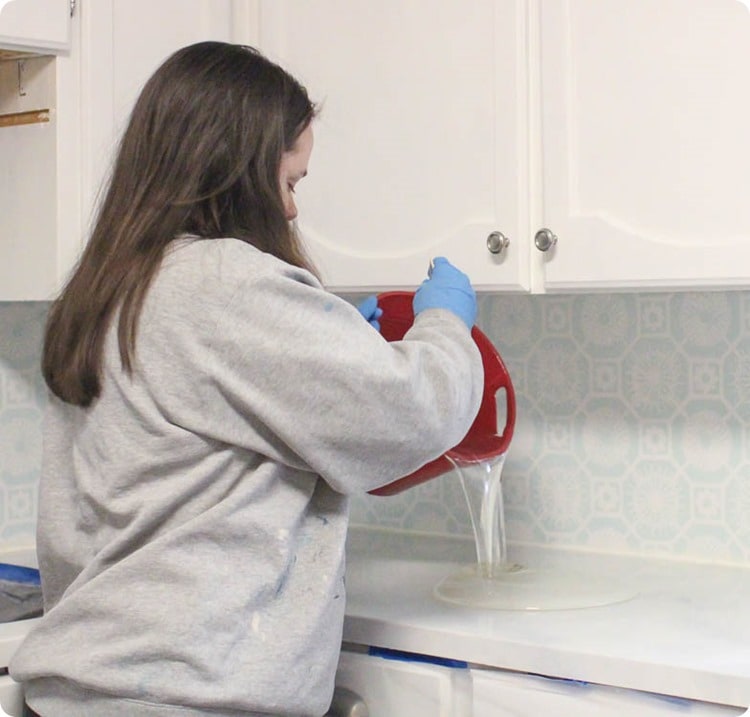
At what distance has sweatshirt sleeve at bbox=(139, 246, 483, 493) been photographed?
47.3 inches

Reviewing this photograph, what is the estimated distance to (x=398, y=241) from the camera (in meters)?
1.75

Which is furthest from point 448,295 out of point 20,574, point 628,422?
point 20,574

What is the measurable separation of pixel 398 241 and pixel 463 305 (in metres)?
0.38

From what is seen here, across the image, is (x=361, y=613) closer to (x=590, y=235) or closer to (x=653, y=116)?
(x=590, y=235)

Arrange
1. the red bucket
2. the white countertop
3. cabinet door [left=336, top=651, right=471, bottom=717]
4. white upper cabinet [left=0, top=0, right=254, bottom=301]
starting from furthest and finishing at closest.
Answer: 1. white upper cabinet [left=0, top=0, right=254, bottom=301]
2. the red bucket
3. cabinet door [left=336, top=651, right=471, bottom=717]
4. the white countertop

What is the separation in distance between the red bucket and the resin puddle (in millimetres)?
20

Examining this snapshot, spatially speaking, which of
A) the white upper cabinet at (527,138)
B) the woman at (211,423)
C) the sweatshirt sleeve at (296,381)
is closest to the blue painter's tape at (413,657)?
the woman at (211,423)

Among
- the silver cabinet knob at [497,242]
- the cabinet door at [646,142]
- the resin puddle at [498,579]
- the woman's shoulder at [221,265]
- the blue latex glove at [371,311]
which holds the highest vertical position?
the cabinet door at [646,142]

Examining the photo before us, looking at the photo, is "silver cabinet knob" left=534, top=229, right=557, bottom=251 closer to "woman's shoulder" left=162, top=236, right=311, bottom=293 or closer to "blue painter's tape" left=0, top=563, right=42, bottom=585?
"woman's shoulder" left=162, top=236, right=311, bottom=293

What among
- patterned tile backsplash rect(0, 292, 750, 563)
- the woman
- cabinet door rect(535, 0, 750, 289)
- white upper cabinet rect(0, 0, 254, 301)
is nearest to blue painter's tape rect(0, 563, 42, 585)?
patterned tile backsplash rect(0, 292, 750, 563)

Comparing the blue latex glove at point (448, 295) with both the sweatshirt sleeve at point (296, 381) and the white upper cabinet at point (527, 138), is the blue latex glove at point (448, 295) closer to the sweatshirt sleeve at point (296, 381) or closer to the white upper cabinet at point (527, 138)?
the sweatshirt sleeve at point (296, 381)

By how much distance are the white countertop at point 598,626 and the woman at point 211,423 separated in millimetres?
214

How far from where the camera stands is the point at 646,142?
154cm

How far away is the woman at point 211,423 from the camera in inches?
47.7
